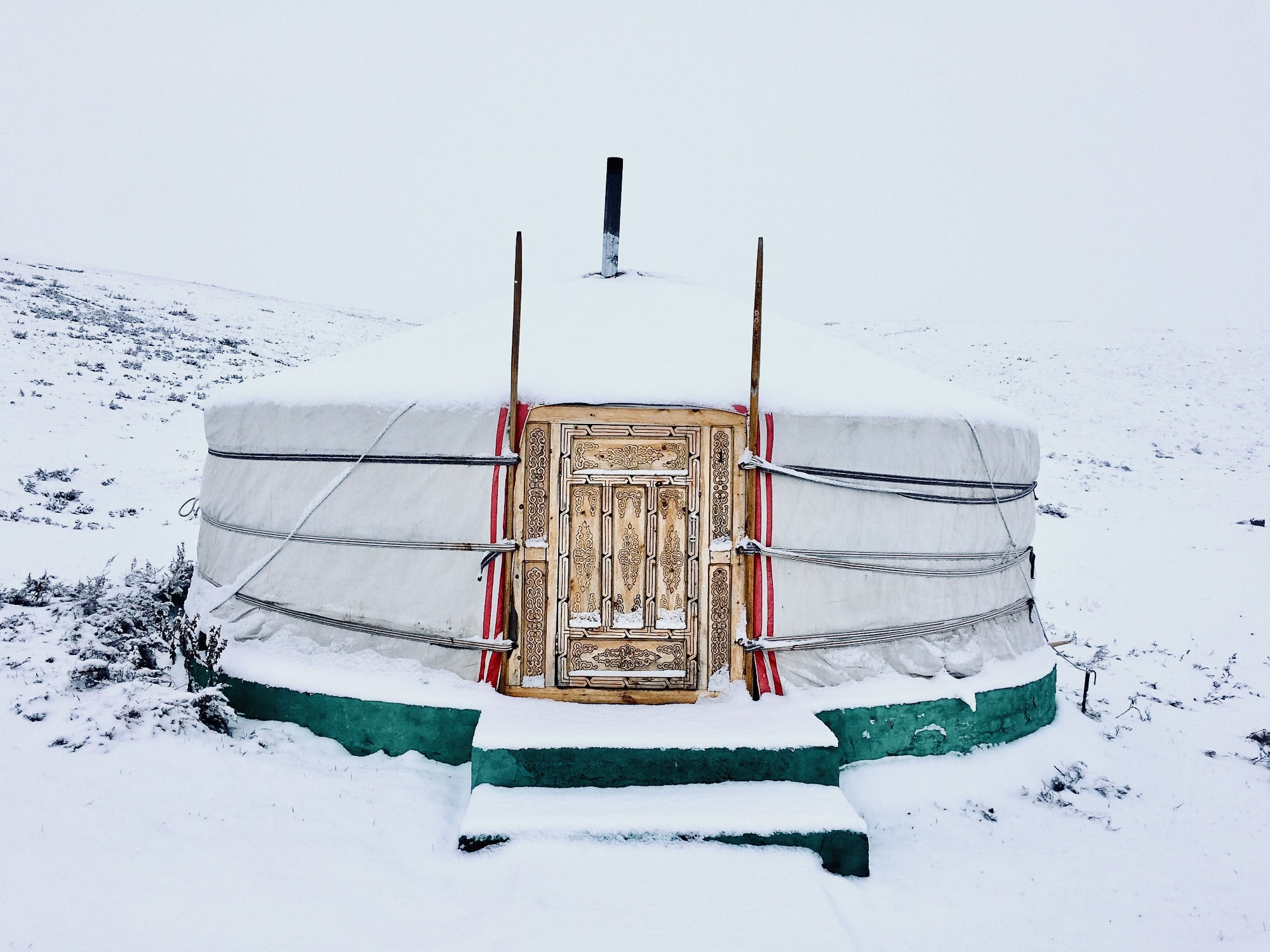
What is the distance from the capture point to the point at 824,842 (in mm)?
2566

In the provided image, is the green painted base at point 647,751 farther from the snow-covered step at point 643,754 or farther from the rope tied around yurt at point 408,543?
the rope tied around yurt at point 408,543

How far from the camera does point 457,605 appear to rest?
325 centimetres

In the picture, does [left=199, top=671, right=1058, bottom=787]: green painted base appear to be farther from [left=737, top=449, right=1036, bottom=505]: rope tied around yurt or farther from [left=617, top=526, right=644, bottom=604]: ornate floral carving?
[left=737, top=449, right=1036, bottom=505]: rope tied around yurt

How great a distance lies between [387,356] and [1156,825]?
12.5 feet

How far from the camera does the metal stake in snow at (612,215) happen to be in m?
4.20

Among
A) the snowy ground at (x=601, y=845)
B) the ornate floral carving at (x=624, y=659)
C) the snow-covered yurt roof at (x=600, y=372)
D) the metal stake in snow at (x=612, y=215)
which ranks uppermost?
the metal stake in snow at (x=612, y=215)

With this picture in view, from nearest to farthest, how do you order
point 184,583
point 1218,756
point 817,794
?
point 817,794 → point 1218,756 → point 184,583

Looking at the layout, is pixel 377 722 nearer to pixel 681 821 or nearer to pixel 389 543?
pixel 389 543

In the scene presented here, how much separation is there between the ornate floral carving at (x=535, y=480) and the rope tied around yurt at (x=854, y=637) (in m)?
0.97

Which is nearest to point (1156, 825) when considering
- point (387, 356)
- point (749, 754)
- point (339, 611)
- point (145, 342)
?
point (749, 754)

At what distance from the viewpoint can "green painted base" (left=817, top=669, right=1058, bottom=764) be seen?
326 centimetres

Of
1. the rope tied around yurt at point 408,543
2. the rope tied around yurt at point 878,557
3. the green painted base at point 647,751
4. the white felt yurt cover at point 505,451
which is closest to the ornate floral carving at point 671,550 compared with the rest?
the rope tied around yurt at point 878,557

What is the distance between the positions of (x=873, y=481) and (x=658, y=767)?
1468 millimetres

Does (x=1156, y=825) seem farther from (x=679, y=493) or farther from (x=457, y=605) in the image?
(x=457, y=605)
